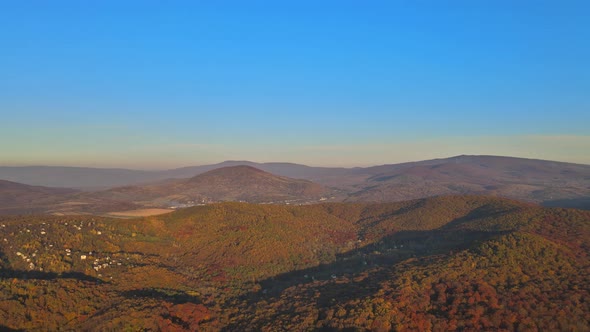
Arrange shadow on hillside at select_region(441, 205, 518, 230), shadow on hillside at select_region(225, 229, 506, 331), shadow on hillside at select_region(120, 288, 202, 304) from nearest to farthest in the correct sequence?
shadow on hillside at select_region(120, 288, 202, 304) < shadow on hillside at select_region(225, 229, 506, 331) < shadow on hillside at select_region(441, 205, 518, 230)

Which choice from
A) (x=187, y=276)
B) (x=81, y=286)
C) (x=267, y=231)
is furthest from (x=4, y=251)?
(x=267, y=231)

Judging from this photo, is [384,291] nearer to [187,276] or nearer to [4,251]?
[187,276]

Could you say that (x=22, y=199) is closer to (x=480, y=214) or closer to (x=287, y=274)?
(x=287, y=274)

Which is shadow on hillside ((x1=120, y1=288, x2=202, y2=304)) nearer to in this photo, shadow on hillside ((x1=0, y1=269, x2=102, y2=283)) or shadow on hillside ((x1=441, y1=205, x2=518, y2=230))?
shadow on hillside ((x1=0, y1=269, x2=102, y2=283))

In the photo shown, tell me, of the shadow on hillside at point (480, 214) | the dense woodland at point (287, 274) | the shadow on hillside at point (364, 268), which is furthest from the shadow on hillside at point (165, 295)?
the shadow on hillside at point (480, 214)

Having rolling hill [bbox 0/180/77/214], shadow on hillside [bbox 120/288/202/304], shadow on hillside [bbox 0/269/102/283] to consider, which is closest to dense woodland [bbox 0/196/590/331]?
shadow on hillside [bbox 0/269/102/283]
